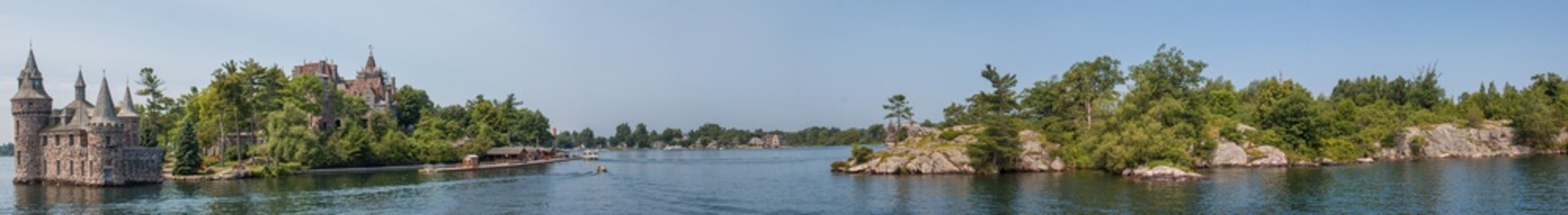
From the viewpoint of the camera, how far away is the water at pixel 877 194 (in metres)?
44.8

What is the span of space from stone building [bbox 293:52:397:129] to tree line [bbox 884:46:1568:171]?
64.3m

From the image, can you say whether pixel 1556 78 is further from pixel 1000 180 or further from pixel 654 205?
pixel 654 205

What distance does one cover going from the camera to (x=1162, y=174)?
2453 inches

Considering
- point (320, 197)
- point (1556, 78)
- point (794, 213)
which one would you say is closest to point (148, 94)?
point (320, 197)

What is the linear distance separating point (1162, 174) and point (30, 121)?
2882 inches

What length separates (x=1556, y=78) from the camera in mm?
119625

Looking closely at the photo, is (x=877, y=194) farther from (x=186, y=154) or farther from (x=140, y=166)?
(x=186, y=154)

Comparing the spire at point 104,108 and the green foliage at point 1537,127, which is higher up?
the spire at point 104,108

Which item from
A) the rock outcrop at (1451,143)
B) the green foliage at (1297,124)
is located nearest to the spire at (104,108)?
the green foliage at (1297,124)

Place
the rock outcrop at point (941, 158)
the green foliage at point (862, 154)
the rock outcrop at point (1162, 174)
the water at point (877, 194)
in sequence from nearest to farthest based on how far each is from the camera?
1. the water at point (877, 194)
2. the rock outcrop at point (1162, 174)
3. the rock outcrop at point (941, 158)
4. the green foliage at point (862, 154)

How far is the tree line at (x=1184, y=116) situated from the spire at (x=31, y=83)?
207 ft

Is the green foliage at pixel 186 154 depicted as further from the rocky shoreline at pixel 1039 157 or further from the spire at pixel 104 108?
the rocky shoreline at pixel 1039 157

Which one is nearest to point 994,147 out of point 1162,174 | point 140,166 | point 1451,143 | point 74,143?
point 1162,174

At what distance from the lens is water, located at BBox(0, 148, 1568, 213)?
44.8 meters
